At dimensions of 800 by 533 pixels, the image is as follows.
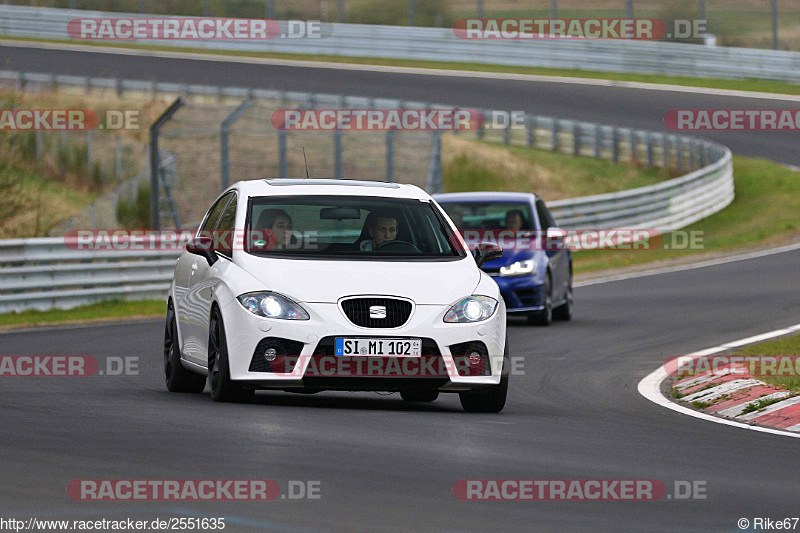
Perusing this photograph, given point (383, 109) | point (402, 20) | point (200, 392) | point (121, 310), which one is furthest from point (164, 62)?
point (200, 392)

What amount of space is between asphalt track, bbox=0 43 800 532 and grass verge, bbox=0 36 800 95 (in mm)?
34063

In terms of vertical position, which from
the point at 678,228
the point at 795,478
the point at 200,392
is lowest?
the point at 678,228

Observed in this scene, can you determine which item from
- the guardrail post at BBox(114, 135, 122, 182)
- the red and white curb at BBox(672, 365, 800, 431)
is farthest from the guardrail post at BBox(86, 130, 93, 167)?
the red and white curb at BBox(672, 365, 800, 431)

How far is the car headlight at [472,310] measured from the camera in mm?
10352

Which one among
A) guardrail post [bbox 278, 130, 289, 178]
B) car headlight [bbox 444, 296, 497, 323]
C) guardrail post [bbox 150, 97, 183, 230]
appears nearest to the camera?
car headlight [bbox 444, 296, 497, 323]

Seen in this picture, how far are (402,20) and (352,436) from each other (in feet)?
153

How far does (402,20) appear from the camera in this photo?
54.8m

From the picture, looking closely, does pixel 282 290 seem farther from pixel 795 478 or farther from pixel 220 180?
pixel 220 180

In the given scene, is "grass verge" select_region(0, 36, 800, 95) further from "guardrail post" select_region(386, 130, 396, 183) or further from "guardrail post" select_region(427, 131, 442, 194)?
"guardrail post" select_region(386, 130, 396, 183)

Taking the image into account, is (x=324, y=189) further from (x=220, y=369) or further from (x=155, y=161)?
(x=155, y=161)

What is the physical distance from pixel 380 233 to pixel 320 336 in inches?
51.4

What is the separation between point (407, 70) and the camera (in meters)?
52.7

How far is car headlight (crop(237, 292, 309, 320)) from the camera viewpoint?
10.2 metres

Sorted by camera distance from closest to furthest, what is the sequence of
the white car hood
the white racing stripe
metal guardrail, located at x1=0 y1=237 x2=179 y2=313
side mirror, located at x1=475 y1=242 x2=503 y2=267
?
the white car hood < side mirror, located at x1=475 y1=242 x2=503 y2=267 < metal guardrail, located at x1=0 y1=237 x2=179 y2=313 < the white racing stripe
